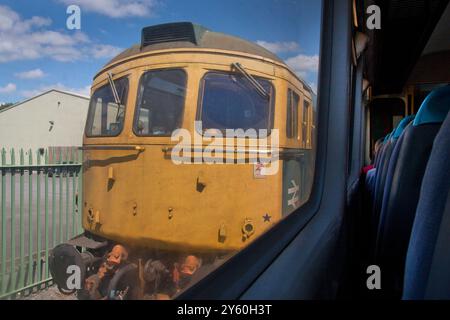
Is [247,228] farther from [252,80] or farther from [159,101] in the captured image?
[159,101]

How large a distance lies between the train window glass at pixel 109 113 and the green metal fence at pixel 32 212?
0.17 m

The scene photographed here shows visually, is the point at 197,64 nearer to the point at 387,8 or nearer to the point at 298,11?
the point at 298,11

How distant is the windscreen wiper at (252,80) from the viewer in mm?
1434

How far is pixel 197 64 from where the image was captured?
1.57m

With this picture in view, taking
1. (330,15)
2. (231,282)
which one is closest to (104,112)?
(330,15)

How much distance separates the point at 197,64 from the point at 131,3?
795 millimetres

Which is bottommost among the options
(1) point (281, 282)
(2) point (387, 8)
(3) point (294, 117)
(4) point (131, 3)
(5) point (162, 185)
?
(1) point (281, 282)

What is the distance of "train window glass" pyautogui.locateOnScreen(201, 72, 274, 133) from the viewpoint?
4.60ft

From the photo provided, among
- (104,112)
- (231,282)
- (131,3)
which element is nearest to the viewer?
(231,282)

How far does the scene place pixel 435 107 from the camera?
37.5 inches

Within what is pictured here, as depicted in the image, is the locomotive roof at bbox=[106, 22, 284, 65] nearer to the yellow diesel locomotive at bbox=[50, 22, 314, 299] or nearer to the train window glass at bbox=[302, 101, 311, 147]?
the yellow diesel locomotive at bbox=[50, 22, 314, 299]

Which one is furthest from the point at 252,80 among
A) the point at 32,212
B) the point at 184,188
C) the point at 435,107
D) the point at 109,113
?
the point at 32,212

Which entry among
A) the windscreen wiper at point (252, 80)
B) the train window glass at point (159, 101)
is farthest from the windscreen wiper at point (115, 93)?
the windscreen wiper at point (252, 80)

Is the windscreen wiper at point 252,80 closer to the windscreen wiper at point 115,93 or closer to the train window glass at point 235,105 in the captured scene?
the train window glass at point 235,105
